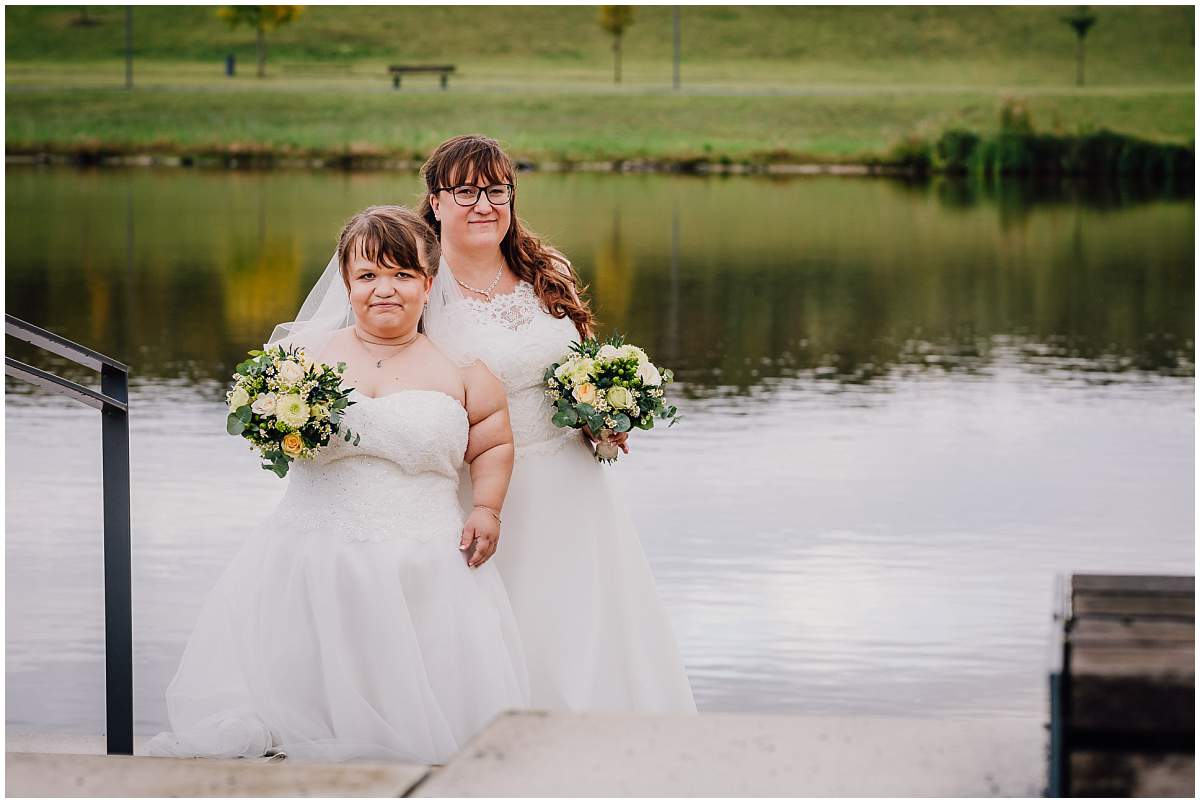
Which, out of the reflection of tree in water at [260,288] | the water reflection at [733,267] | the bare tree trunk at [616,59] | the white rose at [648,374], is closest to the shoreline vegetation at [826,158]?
the water reflection at [733,267]

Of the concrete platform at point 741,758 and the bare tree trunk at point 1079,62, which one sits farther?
the bare tree trunk at point 1079,62

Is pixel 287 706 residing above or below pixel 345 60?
below

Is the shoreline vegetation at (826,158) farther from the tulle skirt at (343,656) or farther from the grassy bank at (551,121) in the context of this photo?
the tulle skirt at (343,656)

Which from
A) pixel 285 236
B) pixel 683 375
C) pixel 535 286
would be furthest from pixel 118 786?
pixel 285 236

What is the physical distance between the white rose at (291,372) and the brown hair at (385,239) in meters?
0.30

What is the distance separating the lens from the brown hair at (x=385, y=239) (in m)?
4.99

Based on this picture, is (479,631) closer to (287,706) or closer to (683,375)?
(287,706)

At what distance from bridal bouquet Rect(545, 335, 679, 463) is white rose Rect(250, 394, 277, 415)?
854 millimetres

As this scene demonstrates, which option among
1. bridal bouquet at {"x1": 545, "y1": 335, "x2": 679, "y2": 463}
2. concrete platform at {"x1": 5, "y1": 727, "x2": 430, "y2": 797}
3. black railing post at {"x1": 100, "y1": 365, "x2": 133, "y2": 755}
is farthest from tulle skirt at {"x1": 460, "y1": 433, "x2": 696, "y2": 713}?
concrete platform at {"x1": 5, "y1": 727, "x2": 430, "y2": 797}

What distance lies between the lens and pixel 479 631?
16.4ft

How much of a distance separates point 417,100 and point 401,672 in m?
49.4

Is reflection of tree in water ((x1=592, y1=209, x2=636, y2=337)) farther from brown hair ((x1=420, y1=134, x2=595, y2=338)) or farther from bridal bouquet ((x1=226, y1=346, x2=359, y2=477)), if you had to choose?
bridal bouquet ((x1=226, y1=346, x2=359, y2=477))

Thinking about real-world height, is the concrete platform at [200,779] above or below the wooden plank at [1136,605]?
below

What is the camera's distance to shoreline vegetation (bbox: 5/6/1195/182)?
4584cm
